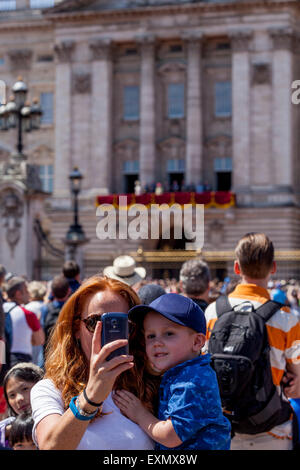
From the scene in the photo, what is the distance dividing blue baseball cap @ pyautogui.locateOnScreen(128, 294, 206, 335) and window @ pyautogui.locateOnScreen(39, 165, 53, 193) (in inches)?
1650

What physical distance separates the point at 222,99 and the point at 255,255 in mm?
38486

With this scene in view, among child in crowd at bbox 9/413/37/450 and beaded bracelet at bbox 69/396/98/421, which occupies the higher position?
beaded bracelet at bbox 69/396/98/421

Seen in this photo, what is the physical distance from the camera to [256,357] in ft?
16.5

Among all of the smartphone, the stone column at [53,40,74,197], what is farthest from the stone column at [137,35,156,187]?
the smartphone

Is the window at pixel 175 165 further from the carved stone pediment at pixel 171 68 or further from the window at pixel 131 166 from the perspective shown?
the carved stone pediment at pixel 171 68

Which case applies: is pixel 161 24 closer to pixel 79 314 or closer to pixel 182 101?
pixel 182 101

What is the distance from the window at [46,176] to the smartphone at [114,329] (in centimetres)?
4234

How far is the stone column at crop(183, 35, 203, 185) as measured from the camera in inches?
1650

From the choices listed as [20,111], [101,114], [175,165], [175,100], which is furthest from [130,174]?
[20,111]

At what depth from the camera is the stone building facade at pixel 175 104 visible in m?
40.5

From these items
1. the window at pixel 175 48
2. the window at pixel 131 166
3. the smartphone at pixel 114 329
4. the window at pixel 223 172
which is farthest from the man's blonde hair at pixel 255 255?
the window at pixel 175 48

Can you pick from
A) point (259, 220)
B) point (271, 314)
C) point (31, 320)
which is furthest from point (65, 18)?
point (271, 314)

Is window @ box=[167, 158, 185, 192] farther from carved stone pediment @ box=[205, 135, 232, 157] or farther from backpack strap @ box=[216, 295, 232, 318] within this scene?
backpack strap @ box=[216, 295, 232, 318]

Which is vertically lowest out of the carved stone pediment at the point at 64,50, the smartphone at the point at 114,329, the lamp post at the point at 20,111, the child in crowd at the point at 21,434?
the child in crowd at the point at 21,434
